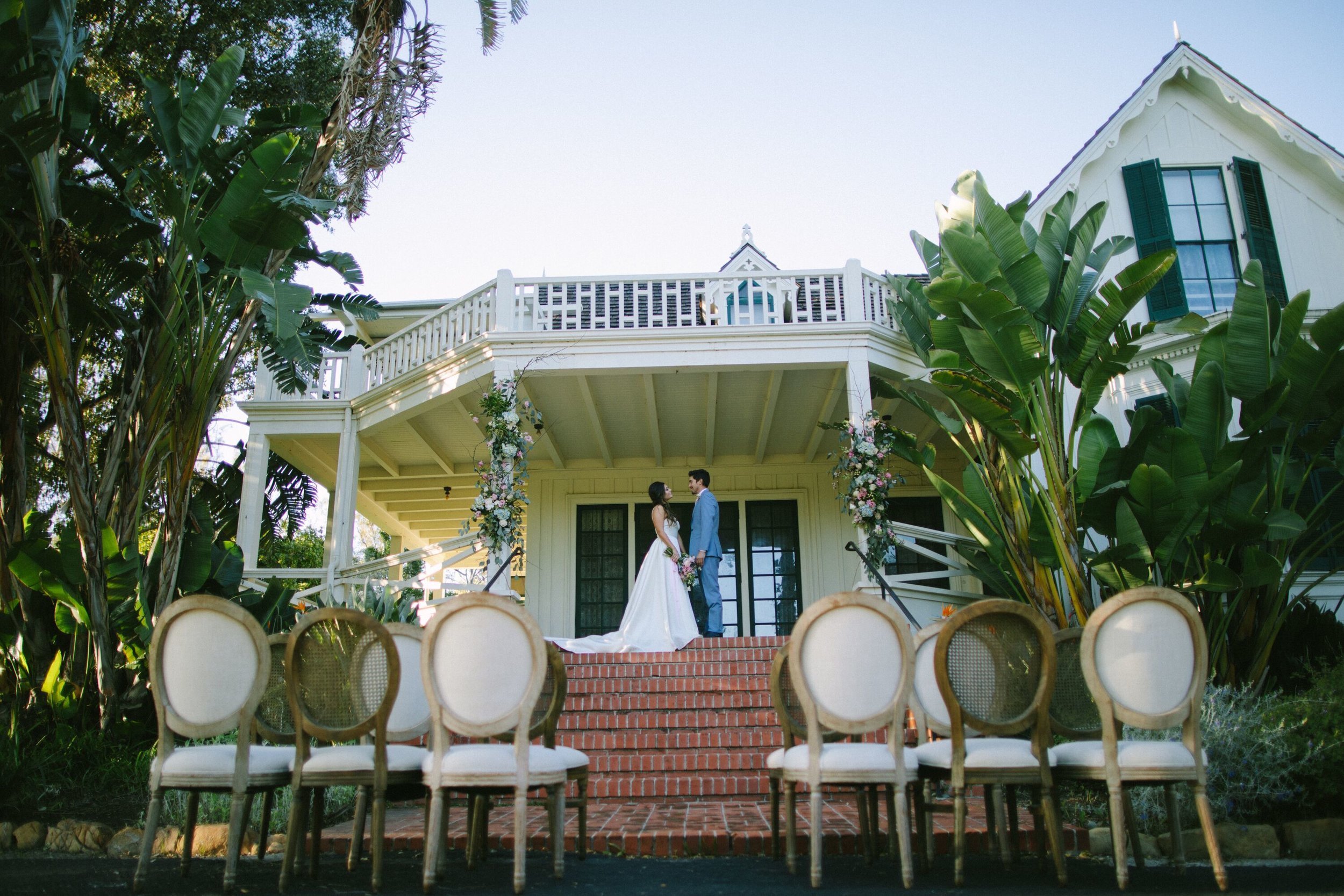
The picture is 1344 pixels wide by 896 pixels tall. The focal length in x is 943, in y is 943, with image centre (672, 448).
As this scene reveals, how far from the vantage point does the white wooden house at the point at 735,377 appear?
9.99m

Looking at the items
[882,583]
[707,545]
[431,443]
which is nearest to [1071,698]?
[882,583]

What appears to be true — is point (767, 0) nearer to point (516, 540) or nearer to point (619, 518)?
point (516, 540)

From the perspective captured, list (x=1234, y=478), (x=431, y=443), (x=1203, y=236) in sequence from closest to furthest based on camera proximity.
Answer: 1. (x=1234, y=478)
2. (x=1203, y=236)
3. (x=431, y=443)

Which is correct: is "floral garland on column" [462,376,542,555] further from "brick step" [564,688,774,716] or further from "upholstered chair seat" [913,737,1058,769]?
"upholstered chair seat" [913,737,1058,769]

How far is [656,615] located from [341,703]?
5.50 m

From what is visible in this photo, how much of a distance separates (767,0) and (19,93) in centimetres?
542

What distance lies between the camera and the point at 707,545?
963 cm

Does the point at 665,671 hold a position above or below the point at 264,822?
above

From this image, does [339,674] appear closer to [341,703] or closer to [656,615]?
[341,703]

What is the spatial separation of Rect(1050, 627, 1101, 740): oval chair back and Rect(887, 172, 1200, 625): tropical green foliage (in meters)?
2.54

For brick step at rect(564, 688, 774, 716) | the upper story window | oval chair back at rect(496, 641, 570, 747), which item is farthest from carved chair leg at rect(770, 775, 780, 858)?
the upper story window

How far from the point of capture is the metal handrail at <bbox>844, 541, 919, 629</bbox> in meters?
8.65

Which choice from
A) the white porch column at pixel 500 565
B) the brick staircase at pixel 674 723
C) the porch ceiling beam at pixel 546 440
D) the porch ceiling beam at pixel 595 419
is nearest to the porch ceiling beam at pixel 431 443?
the porch ceiling beam at pixel 546 440

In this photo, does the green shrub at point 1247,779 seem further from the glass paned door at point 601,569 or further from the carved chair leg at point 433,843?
the glass paned door at point 601,569
